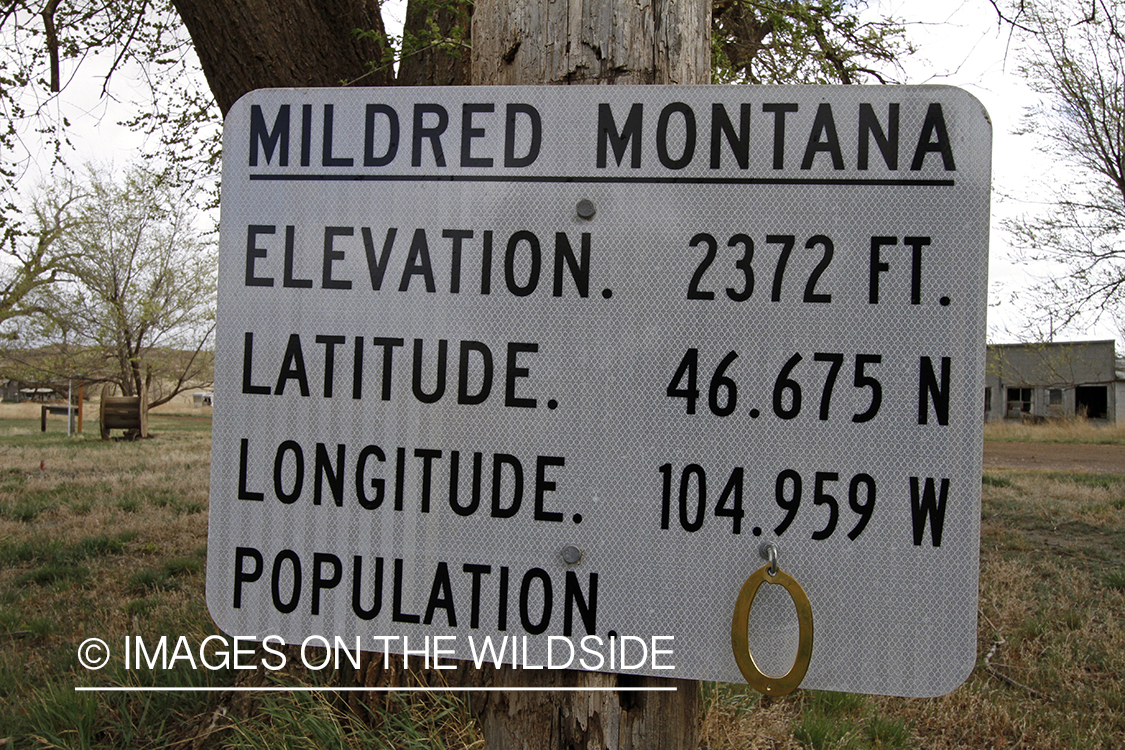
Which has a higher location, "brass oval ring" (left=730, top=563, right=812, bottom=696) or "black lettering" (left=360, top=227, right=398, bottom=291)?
"black lettering" (left=360, top=227, right=398, bottom=291)

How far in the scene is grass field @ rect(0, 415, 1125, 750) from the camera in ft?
9.16

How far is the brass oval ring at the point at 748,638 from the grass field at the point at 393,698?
Answer: 174cm

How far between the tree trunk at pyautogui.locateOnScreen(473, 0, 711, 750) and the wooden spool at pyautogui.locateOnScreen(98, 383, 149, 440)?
23.0m

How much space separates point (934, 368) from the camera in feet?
3.68

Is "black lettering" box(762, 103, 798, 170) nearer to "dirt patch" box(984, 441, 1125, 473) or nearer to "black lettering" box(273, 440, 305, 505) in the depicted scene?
"black lettering" box(273, 440, 305, 505)

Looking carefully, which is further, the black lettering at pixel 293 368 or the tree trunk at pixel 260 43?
the tree trunk at pixel 260 43

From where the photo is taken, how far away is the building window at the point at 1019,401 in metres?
35.3

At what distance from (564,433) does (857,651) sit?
1.87ft

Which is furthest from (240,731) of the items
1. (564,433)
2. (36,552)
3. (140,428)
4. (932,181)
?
(140,428)

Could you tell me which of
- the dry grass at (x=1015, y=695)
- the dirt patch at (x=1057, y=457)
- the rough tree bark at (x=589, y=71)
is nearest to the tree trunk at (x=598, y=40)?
the rough tree bark at (x=589, y=71)

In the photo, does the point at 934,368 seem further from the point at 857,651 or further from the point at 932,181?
the point at 857,651

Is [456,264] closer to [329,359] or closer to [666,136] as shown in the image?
[329,359]

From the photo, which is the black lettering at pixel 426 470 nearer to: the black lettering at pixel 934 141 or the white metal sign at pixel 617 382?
the white metal sign at pixel 617 382

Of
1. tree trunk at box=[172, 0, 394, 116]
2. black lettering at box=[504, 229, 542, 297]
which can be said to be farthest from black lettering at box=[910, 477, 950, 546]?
tree trunk at box=[172, 0, 394, 116]
